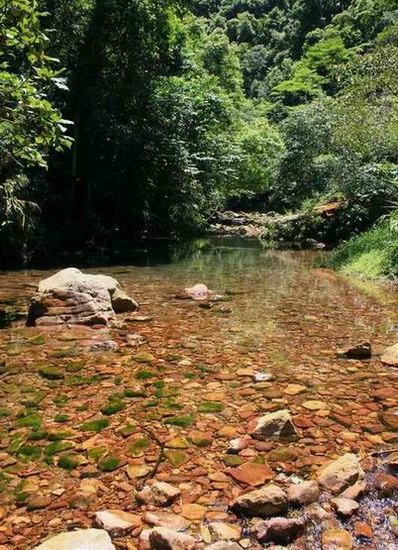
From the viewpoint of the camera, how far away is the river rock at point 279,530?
9.21 feet

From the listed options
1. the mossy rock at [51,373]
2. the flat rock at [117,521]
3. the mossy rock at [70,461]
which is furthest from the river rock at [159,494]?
the mossy rock at [51,373]

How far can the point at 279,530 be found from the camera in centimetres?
281

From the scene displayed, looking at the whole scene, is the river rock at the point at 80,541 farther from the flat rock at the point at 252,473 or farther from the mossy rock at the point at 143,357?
the mossy rock at the point at 143,357

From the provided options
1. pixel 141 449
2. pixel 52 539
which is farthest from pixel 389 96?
pixel 52 539

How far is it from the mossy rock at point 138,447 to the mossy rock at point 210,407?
0.74m

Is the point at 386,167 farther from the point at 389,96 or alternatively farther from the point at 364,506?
the point at 364,506

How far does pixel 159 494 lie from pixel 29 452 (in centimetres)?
121

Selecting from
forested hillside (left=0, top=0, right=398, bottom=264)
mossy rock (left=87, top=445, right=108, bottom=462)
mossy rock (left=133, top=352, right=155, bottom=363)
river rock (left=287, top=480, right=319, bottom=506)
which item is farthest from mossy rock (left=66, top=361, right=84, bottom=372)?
forested hillside (left=0, top=0, right=398, bottom=264)

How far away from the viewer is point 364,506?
3.09 m

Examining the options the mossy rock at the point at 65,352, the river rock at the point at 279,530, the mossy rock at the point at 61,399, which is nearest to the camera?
the river rock at the point at 279,530

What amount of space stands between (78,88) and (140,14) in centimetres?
364

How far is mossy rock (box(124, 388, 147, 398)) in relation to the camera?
4.98 meters

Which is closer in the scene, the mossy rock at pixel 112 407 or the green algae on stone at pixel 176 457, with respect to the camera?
the green algae on stone at pixel 176 457

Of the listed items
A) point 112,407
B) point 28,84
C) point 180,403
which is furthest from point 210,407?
point 28,84
